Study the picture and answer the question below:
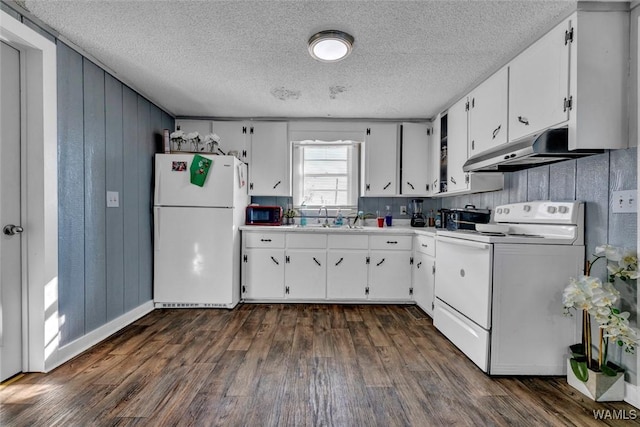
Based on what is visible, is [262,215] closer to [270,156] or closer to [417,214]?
[270,156]

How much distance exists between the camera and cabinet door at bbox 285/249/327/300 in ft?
10.7

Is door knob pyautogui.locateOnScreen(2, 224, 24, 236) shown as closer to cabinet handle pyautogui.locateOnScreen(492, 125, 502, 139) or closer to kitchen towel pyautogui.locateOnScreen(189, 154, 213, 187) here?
kitchen towel pyautogui.locateOnScreen(189, 154, 213, 187)

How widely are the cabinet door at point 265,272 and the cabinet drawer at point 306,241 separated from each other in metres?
0.16

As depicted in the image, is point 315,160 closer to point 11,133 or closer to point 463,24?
point 463,24

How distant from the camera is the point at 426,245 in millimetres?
2988

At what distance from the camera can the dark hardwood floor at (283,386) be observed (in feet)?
4.88

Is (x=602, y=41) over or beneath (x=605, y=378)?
over

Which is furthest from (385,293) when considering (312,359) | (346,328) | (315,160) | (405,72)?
(405,72)

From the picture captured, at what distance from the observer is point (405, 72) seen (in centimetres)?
243

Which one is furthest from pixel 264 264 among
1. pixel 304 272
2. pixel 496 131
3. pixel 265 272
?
pixel 496 131

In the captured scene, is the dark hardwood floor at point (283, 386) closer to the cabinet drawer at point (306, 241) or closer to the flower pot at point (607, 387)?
the flower pot at point (607, 387)

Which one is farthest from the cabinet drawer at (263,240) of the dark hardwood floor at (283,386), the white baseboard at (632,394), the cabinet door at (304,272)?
the white baseboard at (632,394)

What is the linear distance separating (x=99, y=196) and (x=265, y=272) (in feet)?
5.43

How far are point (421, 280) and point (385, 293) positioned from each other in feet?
1.38
